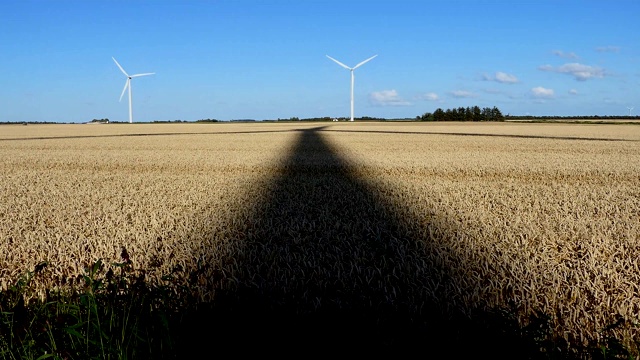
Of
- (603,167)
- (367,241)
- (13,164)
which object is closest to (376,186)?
(367,241)

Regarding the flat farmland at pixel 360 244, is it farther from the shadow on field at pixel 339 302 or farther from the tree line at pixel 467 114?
the tree line at pixel 467 114

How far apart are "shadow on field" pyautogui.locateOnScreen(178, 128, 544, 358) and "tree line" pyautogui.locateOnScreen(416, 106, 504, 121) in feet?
364

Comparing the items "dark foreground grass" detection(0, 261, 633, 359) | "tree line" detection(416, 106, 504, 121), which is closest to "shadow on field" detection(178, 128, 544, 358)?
"dark foreground grass" detection(0, 261, 633, 359)

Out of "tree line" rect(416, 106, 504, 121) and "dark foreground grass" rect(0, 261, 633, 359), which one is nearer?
"dark foreground grass" rect(0, 261, 633, 359)

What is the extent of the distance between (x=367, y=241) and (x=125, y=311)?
232 centimetres

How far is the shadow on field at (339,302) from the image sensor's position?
2.85 metres

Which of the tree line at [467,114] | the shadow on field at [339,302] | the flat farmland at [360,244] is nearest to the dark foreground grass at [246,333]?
the shadow on field at [339,302]

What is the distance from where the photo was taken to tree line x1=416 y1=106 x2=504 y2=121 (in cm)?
11238

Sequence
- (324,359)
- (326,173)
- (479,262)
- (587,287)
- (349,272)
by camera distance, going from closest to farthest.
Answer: (324,359) → (587,287) → (349,272) → (479,262) → (326,173)

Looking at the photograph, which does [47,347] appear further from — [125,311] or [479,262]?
[479,262]

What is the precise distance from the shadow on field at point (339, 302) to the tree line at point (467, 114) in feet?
364

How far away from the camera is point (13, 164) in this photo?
14836mm

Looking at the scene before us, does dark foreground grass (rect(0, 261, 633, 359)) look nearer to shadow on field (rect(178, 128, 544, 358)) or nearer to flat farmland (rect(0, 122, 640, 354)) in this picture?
shadow on field (rect(178, 128, 544, 358))

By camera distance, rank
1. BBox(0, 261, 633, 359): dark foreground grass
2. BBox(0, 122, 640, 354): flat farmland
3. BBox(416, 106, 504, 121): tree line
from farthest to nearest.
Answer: BBox(416, 106, 504, 121): tree line → BBox(0, 122, 640, 354): flat farmland → BBox(0, 261, 633, 359): dark foreground grass
